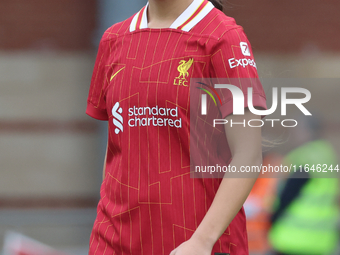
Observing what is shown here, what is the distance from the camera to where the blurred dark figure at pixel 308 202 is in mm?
3104

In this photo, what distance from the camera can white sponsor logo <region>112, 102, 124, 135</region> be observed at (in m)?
1.22

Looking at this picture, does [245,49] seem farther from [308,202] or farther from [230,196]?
[308,202]

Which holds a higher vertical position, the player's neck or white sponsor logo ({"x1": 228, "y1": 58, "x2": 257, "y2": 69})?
the player's neck

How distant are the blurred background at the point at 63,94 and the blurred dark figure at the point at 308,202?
20 centimetres

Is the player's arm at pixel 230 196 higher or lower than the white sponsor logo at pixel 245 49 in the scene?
lower

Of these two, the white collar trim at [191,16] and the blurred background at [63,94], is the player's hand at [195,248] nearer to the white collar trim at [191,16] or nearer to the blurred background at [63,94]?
the white collar trim at [191,16]

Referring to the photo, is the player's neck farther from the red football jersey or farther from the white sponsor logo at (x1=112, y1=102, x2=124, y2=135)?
the white sponsor logo at (x1=112, y1=102, x2=124, y2=135)

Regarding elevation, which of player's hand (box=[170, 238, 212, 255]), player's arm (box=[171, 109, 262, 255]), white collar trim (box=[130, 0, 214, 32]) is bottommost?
player's hand (box=[170, 238, 212, 255])

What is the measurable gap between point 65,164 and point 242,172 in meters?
2.87

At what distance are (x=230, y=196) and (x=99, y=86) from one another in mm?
610

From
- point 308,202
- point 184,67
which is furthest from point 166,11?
point 308,202

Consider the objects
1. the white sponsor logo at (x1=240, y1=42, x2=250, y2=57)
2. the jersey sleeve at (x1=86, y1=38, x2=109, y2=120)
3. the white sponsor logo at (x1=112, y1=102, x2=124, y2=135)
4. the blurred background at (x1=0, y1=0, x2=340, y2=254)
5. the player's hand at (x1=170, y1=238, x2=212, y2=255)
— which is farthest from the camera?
the blurred background at (x1=0, y1=0, x2=340, y2=254)

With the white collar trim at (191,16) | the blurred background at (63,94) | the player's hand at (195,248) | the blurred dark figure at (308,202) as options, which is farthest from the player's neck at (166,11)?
the blurred background at (63,94)

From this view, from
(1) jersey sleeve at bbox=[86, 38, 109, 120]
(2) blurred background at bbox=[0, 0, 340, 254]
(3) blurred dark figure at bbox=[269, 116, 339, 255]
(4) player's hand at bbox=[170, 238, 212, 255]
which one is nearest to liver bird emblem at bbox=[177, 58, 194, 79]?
(1) jersey sleeve at bbox=[86, 38, 109, 120]
